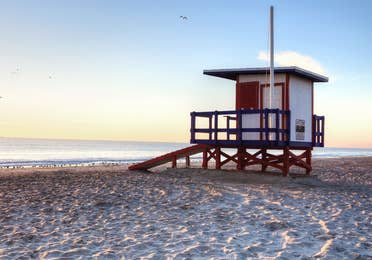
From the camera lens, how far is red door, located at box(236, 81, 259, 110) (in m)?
16.7

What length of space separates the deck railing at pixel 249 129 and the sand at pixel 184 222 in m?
3.18

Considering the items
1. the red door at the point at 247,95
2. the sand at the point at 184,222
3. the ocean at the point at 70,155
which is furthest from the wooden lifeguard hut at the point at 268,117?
the ocean at the point at 70,155

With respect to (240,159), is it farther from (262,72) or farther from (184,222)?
(184,222)

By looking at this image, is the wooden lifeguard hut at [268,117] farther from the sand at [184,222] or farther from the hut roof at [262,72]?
the sand at [184,222]

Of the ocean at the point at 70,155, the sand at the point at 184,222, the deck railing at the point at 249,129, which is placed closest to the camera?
the sand at the point at 184,222

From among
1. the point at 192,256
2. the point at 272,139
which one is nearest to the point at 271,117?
the point at 272,139

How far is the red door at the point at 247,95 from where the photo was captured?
1666cm

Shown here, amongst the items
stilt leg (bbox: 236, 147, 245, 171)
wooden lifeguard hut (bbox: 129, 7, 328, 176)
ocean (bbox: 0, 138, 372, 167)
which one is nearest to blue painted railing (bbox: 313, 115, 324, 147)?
wooden lifeguard hut (bbox: 129, 7, 328, 176)

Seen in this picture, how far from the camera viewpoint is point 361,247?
20.4 feet

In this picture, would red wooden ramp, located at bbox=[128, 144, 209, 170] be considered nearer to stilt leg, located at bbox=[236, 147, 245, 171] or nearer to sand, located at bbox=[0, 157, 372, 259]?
stilt leg, located at bbox=[236, 147, 245, 171]

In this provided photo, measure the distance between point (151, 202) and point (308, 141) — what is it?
1008 centimetres

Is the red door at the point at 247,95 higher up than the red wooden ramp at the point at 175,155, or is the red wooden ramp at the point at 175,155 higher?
the red door at the point at 247,95

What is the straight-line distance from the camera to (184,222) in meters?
7.75

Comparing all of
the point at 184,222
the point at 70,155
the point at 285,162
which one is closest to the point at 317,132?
the point at 285,162
